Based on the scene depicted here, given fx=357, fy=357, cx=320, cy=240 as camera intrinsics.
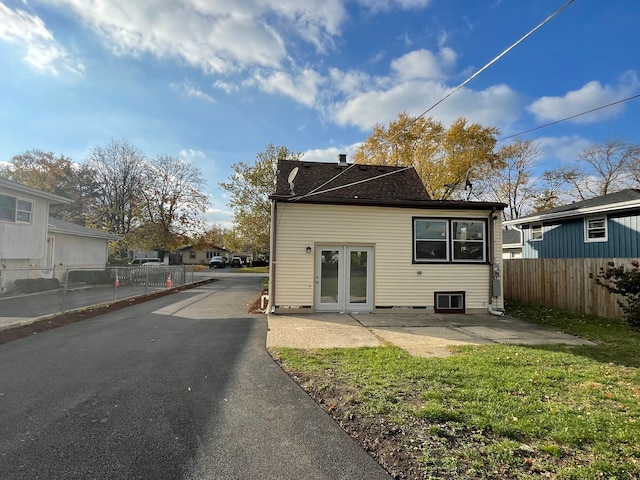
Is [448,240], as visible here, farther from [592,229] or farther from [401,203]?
[592,229]

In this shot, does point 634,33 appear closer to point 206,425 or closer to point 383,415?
point 383,415

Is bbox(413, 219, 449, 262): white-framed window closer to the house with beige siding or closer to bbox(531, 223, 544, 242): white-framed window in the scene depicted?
the house with beige siding

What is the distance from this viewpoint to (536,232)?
18.7 m

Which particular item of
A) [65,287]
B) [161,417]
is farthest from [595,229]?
[65,287]

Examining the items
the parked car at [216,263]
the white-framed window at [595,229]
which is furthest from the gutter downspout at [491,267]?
the parked car at [216,263]

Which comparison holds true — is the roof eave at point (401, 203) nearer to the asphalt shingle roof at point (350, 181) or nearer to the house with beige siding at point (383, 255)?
the house with beige siding at point (383, 255)

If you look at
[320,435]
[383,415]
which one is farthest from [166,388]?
[383,415]

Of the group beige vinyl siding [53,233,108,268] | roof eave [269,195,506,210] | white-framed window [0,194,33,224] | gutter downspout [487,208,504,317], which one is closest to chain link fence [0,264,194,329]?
white-framed window [0,194,33,224]

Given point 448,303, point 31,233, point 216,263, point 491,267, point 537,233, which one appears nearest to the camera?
point 448,303

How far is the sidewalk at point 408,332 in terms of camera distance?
7.23 metres

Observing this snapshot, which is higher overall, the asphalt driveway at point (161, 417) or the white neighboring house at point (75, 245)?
the white neighboring house at point (75, 245)

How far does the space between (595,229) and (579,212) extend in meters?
0.96

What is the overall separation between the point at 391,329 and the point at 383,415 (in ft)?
16.7

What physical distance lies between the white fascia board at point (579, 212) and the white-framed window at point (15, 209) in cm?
2357
